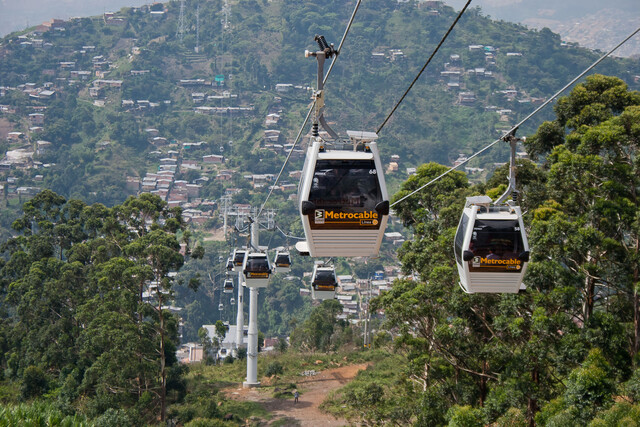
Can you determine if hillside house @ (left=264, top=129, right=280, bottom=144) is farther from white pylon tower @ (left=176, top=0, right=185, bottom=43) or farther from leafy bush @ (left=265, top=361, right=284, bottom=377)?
leafy bush @ (left=265, top=361, right=284, bottom=377)

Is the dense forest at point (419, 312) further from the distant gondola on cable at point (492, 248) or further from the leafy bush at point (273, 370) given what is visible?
the distant gondola on cable at point (492, 248)

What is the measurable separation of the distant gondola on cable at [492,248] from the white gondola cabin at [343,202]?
232 centimetres

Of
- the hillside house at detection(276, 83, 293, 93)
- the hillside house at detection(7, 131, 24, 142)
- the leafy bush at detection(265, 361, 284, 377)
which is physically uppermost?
the hillside house at detection(276, 83, 293, 93)

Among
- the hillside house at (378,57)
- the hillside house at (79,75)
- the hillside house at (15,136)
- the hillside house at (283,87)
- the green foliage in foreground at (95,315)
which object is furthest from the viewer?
the hillside house at (378,57)

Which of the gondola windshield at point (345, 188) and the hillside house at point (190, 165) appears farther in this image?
the hillside house at point (190, 165)

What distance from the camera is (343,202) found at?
30.4ft

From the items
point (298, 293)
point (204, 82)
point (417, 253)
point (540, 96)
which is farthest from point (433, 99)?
point (417, 253)

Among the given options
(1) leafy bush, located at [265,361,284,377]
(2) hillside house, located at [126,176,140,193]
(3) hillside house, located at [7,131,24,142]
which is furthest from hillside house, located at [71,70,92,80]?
(1) leafy bush, located at [265,361,284,377]

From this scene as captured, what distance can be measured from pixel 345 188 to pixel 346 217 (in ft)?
1.12

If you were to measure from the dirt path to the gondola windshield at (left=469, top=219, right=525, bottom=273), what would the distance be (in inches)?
667

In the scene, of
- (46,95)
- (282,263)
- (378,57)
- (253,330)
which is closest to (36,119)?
(46,95)

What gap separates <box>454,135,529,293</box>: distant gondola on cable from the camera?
11.1 meters

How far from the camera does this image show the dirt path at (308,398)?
27.7 meters

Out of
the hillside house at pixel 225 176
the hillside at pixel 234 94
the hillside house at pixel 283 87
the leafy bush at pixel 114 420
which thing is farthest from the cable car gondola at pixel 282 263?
the hillside house at pixel 283 87
